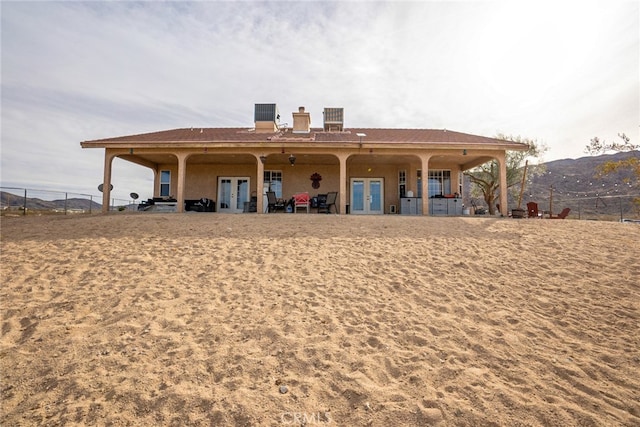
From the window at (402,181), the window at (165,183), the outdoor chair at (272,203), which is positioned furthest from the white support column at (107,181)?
the window at (402,181)

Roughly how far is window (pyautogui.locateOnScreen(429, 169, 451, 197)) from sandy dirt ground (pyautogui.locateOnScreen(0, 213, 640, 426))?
8925mm

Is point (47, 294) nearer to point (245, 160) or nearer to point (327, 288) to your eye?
point (327, 288)

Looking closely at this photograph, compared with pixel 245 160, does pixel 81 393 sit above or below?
below

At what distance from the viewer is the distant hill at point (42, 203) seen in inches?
627

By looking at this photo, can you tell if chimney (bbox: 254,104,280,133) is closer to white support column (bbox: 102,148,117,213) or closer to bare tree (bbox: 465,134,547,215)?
white support column (bbox: 102,148,117,213)

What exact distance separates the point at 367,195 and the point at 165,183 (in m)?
10.1

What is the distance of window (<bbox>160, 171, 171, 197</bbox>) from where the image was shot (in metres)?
16.0

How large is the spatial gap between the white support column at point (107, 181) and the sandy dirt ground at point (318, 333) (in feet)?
19.6

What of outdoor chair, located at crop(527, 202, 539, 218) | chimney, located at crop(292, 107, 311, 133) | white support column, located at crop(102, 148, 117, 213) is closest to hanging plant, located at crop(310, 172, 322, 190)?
chimney, located at crop(292, 107, 311, 133)

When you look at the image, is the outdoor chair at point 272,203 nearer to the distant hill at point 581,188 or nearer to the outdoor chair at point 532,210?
the outdoor chair at point 532,210

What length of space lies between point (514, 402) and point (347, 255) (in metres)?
4.04

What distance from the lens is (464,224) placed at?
9.55 metres

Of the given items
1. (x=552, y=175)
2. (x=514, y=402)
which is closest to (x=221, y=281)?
(x=514, y=402)

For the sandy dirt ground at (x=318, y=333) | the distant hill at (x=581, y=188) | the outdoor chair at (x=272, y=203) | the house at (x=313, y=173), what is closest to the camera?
the sandy dirt ground at (x=318, y=333)
